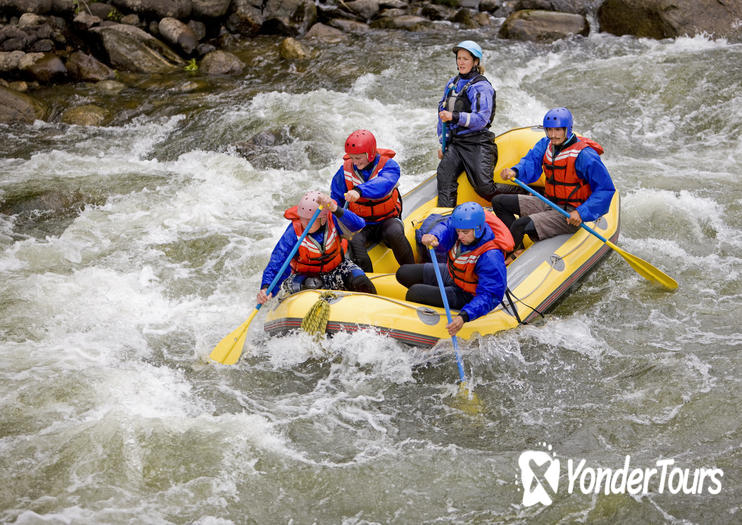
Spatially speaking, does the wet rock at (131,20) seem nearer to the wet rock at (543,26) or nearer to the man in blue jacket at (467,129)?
the wet rock at (543,26)

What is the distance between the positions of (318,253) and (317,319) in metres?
0.50

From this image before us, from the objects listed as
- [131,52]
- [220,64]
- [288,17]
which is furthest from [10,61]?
[288,17]

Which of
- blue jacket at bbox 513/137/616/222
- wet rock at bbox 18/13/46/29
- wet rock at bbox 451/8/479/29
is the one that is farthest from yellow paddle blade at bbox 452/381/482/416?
wet rock at bbox 18/13/46/29

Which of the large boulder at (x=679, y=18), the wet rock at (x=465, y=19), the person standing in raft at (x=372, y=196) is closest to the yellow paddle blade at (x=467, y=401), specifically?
the person standing in raft at (x=372, y=196)

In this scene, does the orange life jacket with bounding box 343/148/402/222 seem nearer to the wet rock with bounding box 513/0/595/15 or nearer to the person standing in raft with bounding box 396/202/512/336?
the person standing in raft with bounding box 396/202/512/336

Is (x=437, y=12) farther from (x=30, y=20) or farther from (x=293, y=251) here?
(x=293, y=251)

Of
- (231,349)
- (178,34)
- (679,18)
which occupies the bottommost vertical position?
(231,349)

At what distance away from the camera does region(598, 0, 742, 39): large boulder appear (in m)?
11.1

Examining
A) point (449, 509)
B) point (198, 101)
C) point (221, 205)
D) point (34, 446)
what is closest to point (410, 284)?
point (449, 509)

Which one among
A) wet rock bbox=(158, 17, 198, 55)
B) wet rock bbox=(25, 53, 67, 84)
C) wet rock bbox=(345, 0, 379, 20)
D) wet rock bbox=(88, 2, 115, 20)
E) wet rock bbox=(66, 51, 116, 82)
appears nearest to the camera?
wet rock bbox=(25, 53, 67, 84)

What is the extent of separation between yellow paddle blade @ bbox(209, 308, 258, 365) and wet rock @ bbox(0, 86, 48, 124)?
6.50 m

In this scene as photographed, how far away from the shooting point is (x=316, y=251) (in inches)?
210

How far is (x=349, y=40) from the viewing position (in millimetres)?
12438

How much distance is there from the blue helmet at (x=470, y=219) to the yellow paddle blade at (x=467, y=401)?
1086mm
